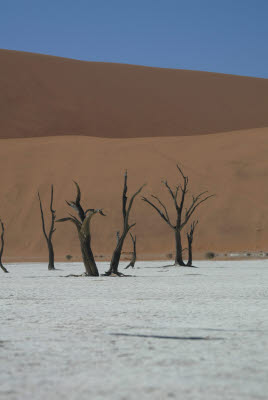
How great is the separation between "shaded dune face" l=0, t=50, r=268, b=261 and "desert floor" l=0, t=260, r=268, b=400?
28172 millimetres

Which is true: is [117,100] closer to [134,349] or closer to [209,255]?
[209,255]

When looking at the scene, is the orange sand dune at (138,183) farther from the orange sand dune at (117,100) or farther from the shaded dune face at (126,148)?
the orange sand dune at (117,100)

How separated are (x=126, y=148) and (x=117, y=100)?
21.1 meters

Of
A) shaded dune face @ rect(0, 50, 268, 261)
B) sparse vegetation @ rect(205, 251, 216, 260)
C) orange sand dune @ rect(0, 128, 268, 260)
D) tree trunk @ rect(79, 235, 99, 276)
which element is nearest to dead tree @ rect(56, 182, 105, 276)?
tree trunk @ rect(79, 235, 99, 276)

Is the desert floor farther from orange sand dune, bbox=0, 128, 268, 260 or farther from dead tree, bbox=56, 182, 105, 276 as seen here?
orange sand dune, bbox=0, 128, 268, 260

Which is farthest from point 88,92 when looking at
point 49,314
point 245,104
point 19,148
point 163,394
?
point 163,394

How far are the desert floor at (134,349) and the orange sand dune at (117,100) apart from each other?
52117 millimetres

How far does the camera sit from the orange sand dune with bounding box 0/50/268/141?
63.1 metres

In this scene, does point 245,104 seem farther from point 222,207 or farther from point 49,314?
point 49,314

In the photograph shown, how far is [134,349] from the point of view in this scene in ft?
17.8

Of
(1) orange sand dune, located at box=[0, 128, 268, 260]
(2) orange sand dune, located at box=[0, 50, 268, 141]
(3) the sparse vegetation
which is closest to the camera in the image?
(3) the sparse vegetation

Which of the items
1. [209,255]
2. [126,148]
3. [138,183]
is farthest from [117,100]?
[209,255]

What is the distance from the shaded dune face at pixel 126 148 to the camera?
40.5 metres

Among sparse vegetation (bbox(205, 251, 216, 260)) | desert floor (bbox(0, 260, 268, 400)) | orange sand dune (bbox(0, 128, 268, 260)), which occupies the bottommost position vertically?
desert floor (bbox(0, 260, 268, 400))
